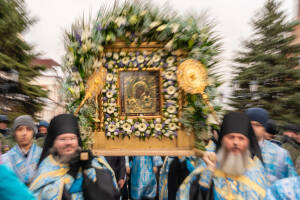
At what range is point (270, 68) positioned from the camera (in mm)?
13016

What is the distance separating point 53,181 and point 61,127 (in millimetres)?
526

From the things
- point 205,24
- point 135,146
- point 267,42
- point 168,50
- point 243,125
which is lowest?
point 135,146

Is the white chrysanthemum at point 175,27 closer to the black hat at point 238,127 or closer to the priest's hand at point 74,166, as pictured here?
the black hat at point 238,127

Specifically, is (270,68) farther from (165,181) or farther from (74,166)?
(74,166)

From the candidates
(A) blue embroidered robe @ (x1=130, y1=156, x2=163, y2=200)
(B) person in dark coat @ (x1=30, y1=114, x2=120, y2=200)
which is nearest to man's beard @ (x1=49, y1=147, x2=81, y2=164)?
(B) person in dark coat @ (x1=30, y1=114, x2=120, y2=200)

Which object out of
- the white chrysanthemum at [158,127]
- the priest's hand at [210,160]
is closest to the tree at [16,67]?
the white chrysanthemum at [158,127]

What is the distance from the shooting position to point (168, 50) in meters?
3.02

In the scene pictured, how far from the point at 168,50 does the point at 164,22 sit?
31cm

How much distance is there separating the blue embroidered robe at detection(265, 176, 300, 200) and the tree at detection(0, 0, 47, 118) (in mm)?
9249

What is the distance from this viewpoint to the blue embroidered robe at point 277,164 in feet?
11.3

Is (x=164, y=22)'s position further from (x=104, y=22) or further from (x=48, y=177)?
(x=48, y=177)

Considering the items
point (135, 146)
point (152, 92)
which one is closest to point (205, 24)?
point (152, 92)

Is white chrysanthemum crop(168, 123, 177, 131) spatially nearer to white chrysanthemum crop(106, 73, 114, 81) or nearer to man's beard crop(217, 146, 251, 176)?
man's beard crop(217, 146, 251, 176)

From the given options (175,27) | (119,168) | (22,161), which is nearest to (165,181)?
(119,168)
